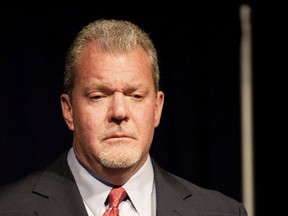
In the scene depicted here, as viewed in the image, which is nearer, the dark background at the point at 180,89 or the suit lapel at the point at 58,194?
the suit lapel at the point at 58,194

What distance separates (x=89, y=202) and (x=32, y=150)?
2.92ft

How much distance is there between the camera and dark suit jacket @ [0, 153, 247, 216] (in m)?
1.85

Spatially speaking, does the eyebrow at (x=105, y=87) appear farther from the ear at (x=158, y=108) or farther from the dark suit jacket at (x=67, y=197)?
the dark suit jacket at (x=67, y=197)

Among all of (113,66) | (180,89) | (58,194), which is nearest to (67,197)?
(58,194)

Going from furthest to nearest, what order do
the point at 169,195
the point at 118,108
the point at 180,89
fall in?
the point at 180,89 → the point at 169,195 → the point at 118,108

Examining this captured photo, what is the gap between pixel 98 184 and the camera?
1.94 metres

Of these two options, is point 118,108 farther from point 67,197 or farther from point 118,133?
point 67,197

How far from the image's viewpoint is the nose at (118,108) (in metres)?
1.85

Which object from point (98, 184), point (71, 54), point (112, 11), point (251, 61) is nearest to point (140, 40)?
point (71, 54)

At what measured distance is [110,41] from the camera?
6.31ft

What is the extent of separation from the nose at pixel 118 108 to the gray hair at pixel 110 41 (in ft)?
0.48

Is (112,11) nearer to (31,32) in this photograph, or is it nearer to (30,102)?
(31,32)

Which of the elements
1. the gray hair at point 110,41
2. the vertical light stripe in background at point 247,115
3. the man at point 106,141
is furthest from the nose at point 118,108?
the vertical light stripe in background at point 247,115

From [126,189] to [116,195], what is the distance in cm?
4
